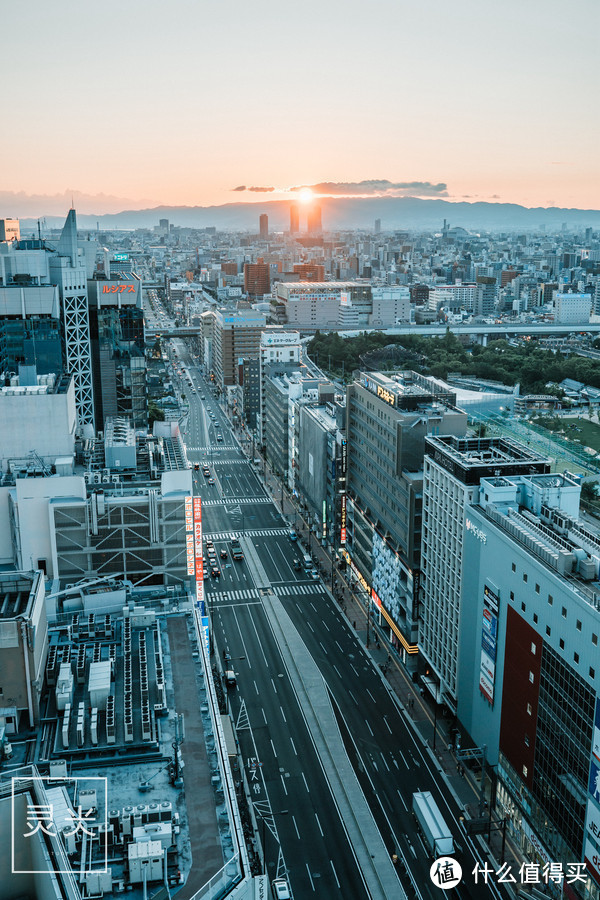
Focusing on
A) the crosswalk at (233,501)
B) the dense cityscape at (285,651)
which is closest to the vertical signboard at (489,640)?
the dense cityscape at (285,651)

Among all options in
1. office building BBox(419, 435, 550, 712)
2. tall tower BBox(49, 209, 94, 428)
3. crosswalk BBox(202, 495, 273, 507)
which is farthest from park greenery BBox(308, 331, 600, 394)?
office building BBox(419, 435, 550, 712)

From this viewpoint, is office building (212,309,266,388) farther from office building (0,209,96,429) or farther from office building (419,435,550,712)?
office building (419,435,550,712)

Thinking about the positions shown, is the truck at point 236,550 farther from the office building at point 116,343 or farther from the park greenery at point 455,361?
the park greenery at point 455,361

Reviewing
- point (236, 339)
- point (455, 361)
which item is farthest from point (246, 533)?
point (455, 361)

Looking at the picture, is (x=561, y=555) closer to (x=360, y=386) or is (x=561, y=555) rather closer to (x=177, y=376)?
(x=360, y=386)

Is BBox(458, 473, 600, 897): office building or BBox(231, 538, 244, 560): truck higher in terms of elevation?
BBox(458, 473, 600, 897): office building
